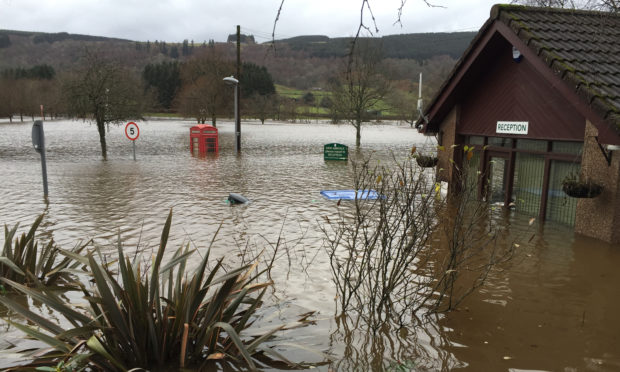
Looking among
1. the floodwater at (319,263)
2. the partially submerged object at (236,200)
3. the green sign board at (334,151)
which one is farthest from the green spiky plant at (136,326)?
the green sign board at (334,151)

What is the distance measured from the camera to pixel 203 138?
88.9 feet

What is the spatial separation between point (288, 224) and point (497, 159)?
6.11 metres

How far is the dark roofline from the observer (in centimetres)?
818

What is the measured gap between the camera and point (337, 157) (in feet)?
78.0

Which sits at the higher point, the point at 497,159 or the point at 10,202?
the point at 497,159

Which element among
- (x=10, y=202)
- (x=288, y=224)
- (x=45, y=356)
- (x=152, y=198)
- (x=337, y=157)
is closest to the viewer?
(x=45, y=356)

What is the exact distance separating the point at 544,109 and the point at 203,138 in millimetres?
20155

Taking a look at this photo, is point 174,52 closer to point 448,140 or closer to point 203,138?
point 203,138

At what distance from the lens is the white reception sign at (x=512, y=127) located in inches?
435

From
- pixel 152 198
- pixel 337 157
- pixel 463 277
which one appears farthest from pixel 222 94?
pixel 463 277

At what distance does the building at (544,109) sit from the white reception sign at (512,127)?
2cm

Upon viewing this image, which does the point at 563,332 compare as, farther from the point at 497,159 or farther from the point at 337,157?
the point at 337,157

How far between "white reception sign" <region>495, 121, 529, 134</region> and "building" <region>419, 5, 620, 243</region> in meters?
0.02

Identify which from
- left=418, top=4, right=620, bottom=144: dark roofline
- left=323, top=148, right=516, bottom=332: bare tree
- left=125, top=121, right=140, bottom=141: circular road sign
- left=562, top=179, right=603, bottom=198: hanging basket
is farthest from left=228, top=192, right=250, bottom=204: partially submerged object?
left=125, top=121, right=140, bottom=141: circular road sign
